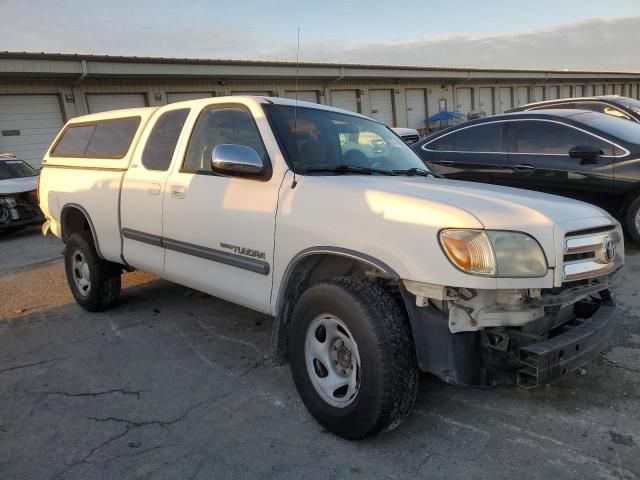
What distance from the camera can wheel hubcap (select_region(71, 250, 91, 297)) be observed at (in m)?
5.43

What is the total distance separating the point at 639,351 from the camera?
377 centimetres

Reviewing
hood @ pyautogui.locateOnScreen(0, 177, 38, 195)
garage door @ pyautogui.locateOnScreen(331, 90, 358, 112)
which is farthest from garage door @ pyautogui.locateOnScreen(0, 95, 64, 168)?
garage door @ pyautogui.locateOnScreen(331, 90, 358, 112)

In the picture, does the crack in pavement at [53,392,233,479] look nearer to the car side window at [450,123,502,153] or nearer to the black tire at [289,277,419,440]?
the black tire at [289,277,419,440]

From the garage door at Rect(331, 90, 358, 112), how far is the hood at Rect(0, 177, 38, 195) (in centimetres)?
1752

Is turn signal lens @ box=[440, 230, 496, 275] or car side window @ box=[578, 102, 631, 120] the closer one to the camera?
turn signal lens @ box=[440, 230, 496, 275]

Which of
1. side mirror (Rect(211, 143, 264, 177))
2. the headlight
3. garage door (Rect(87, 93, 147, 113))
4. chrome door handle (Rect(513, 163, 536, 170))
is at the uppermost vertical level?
garage door (Rect(87, 93, 147, 113))

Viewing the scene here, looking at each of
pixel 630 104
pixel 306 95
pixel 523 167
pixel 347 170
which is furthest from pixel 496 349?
pixel 306 95

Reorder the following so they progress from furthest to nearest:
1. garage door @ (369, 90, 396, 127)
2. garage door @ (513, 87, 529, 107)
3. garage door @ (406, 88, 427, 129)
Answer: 1. garage door @ (513, 87, 529, 107)
2. garage door @ (406, 88, 427, 129)
3. garage door @ (369, 90, 396, 127)

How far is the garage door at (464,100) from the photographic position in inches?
1347

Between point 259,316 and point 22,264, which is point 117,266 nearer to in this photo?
point 259,316

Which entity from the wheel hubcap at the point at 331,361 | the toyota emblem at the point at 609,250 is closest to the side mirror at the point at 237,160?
the wheel hubcap at the point at 331,361

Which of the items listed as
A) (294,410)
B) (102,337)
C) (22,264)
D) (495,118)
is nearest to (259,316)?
Result: (102,337)

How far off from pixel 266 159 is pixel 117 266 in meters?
2.69

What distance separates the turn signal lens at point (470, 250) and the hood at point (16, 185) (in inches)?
417
